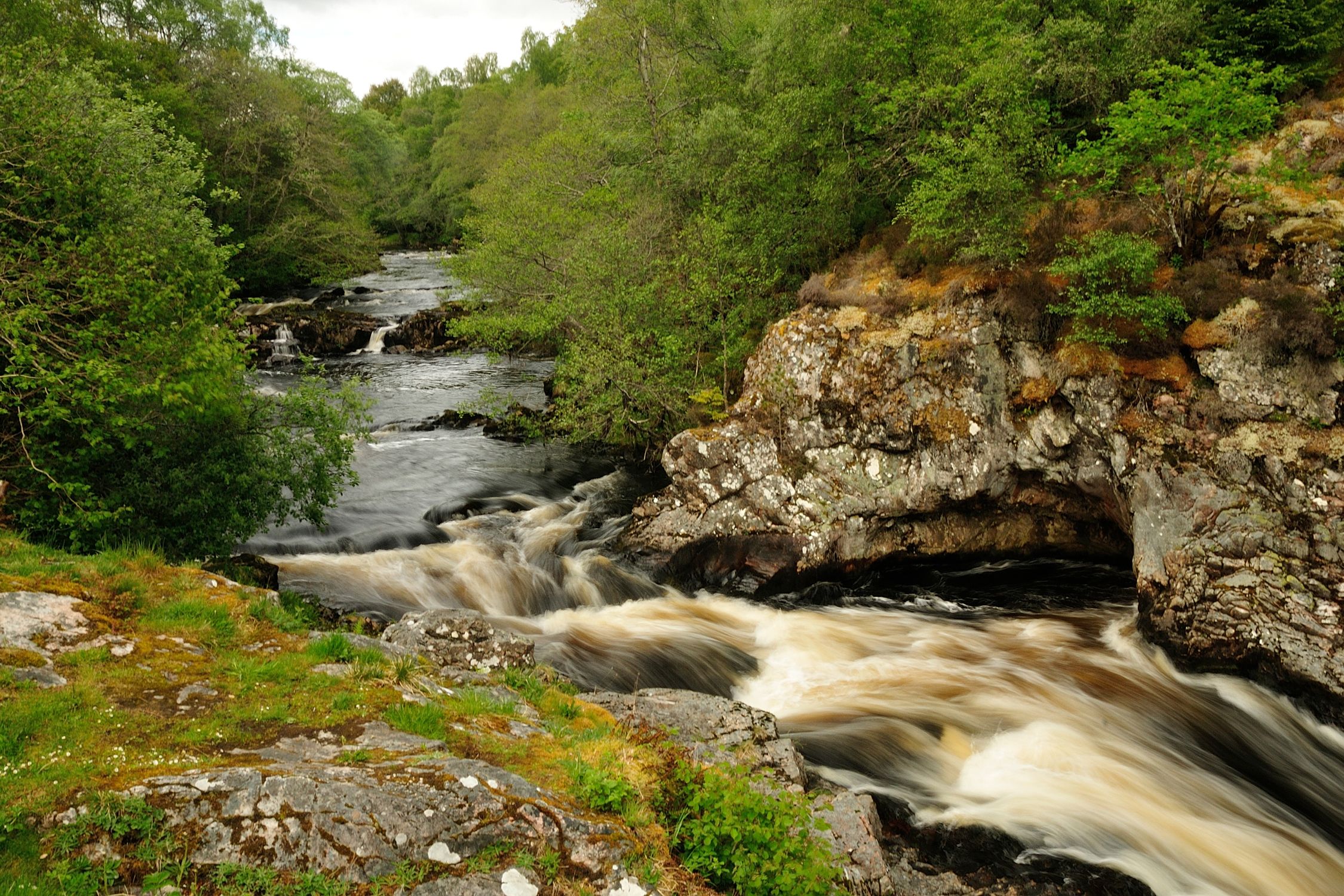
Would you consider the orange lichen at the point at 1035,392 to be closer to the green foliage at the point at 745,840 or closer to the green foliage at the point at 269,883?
the green foliage at the point at 745,840

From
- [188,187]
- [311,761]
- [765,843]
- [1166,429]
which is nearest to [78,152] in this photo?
[188,187]

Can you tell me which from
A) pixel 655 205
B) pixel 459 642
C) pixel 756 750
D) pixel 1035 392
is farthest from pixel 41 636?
pixel 655 205

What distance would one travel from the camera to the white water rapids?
8078mm

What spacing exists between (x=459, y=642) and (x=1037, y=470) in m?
11.3

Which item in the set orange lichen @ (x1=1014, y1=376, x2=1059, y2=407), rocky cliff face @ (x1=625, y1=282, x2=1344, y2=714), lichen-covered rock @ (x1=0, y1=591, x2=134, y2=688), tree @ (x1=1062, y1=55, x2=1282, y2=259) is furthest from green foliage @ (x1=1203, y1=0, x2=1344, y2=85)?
lichen-covered rock @ (x1=0, y1=591, x2=134, y2=688)

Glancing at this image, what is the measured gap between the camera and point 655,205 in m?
21.0

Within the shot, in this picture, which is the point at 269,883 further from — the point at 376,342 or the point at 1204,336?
the point at 376,342

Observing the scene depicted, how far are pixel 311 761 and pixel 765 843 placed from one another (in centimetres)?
354

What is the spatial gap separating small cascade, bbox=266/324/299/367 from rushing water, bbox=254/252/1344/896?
19.3 m

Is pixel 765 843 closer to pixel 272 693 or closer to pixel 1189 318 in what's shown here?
pixel 272 693

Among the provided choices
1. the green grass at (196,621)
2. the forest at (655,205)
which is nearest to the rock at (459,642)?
the green grass at (196,621)

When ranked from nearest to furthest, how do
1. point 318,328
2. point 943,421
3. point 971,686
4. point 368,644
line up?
1. point 368,644
2. point 971,686
3. point 943,421
4. point 318,328

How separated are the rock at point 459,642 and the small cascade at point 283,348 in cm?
2824

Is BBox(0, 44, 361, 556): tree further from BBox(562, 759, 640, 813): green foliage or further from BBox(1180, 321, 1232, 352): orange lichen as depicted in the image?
BBox(1180, 321, 1232, 352): orange lichen
